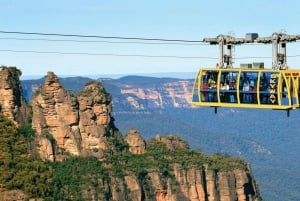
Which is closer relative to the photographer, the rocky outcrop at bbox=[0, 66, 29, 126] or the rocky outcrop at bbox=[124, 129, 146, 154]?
the rocky outcrop at bbox=[0, 66, 29, 126]

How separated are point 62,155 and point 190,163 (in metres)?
20.8

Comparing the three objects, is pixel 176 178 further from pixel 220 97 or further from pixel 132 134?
pixel 220 97

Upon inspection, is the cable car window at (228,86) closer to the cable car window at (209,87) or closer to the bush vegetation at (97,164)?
the cable car window at (209,87)

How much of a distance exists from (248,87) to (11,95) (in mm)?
78964

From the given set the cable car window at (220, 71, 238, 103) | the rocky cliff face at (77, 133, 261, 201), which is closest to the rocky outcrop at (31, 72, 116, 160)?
the rocky cliff face at (77, 133, 261, 201)

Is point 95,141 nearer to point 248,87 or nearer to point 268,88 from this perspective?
point 248,87

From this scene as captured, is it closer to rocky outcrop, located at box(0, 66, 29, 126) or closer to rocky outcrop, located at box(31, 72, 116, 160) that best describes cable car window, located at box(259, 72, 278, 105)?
rocky outcrop, located at box(0, 66, 29, 126)

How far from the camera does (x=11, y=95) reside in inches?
5300

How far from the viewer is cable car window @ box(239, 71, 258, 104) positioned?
5884cm

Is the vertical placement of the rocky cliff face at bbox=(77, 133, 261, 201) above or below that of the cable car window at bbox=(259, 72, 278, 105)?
below

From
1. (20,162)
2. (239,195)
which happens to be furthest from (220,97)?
(239,195)

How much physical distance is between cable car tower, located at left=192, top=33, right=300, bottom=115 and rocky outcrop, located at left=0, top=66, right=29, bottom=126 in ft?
245

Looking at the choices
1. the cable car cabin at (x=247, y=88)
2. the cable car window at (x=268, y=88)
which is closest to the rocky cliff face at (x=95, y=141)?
the cable car cabin at (x=247, y=88)

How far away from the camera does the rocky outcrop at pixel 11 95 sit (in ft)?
439
